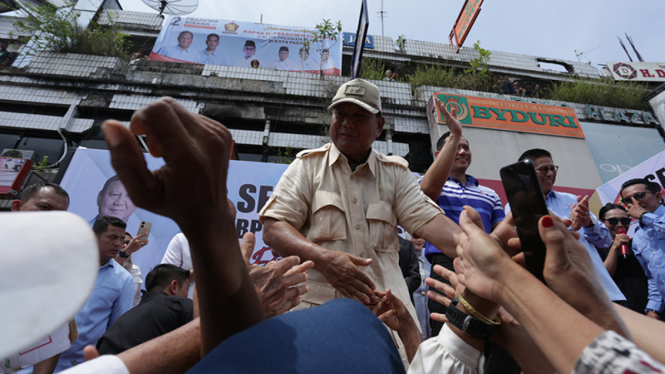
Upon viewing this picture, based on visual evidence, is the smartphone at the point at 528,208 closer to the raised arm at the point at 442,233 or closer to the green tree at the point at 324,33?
the raised arm at the point at 442,233

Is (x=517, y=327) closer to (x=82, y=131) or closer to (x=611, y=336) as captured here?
(x=611, y=336)

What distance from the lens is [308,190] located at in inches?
75.5

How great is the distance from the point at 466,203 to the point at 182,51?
1414cm

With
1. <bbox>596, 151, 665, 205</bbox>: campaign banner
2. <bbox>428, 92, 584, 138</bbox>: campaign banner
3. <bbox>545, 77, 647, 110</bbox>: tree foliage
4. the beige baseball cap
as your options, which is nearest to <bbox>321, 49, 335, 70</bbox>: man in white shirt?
<bbox>428, 92, 584, 138</bbox>: campaign banner

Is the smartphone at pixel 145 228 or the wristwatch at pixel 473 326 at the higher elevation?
the smartphone at pixel 145 228

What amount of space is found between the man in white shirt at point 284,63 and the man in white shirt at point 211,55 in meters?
2.10

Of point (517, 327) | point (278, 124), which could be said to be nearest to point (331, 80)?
point (278, 124)

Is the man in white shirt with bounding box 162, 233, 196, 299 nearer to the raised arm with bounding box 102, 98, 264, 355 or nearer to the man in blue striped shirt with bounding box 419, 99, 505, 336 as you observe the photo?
the man in blue striped shirt with bounding box 419, 99, 505, 336

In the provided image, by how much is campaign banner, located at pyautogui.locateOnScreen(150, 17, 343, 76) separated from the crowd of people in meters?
11.5

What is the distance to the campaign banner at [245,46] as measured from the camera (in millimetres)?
13117

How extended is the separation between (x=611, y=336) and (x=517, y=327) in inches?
26.1

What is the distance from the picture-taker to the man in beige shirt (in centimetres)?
166

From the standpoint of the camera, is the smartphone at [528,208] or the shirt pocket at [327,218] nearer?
the smartphone at [528,208]

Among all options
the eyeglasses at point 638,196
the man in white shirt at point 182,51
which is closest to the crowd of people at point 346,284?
the eyeglasses at point 638,196
